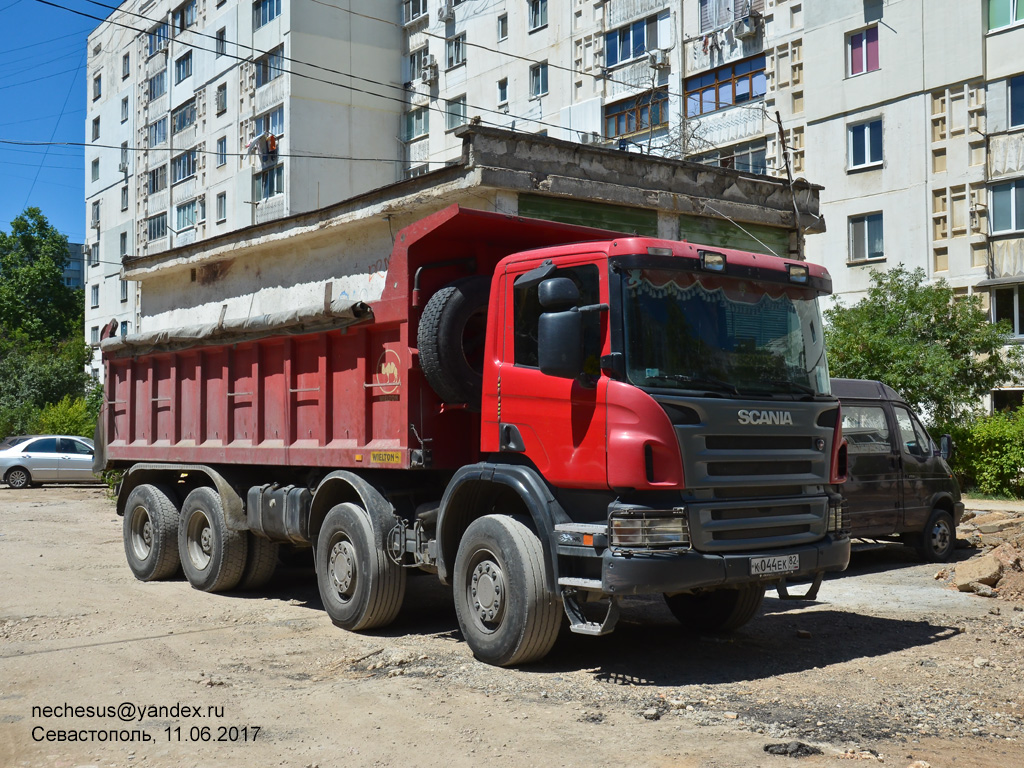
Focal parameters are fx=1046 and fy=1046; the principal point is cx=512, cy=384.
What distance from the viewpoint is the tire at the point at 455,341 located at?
758 cm

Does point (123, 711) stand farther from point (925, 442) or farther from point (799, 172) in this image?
point (799, 172)

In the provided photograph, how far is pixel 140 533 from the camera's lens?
39.0ft

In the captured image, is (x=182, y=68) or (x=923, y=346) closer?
(x=923, y=346)

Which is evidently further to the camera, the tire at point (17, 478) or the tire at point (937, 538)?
the tire at point (17, 478)

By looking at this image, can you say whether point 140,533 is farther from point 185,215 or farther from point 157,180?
point 157,180

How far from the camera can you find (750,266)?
686 centimetres

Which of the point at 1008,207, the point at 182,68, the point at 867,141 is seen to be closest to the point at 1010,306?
the point at 1008,207

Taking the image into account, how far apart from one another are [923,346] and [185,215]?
122ft

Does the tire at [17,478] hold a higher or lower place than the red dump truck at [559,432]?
lower

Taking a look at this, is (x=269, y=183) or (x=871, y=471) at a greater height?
(x=269, y=183)

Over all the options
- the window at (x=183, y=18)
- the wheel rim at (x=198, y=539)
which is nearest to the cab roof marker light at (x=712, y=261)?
the wheel rim at (x=198, y=539)

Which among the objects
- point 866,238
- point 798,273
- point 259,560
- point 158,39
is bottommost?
point 259,560

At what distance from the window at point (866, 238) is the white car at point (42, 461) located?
73.7 ft

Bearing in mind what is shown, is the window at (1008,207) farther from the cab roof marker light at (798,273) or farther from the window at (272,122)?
the window at (272,122)
